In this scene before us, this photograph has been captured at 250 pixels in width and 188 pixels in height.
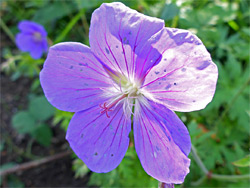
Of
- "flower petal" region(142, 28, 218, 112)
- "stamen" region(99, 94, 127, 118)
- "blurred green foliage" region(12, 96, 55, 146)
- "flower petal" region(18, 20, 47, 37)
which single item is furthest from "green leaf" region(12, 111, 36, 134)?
"flower petal" region(142, 28, 218, 112)

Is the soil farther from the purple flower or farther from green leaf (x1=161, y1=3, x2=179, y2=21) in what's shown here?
green leaf (x1=161, y1=3, x2=179, y2=21)

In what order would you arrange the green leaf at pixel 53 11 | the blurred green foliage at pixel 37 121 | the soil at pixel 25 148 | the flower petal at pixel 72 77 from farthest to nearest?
the green leaf at pixel 53 11
the blurred green foliage at pixel 37 121
the soil at pixel 25 148
the flower petal at pixel 72 77

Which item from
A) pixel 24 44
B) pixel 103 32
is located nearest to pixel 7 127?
pixel 24 44

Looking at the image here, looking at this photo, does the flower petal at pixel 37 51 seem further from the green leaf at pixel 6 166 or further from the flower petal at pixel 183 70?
the flower petal at pixel 183 70

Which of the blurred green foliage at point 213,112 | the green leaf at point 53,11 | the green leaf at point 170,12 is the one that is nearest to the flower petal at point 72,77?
the blurred green foliage at point 213,112

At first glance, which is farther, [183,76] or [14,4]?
[14,4]

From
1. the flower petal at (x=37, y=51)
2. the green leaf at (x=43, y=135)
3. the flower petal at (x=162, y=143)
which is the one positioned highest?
the flower petal at (x=162, y=143)

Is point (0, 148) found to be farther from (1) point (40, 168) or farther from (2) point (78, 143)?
(2) point (78, 143)

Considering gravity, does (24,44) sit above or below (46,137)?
above
